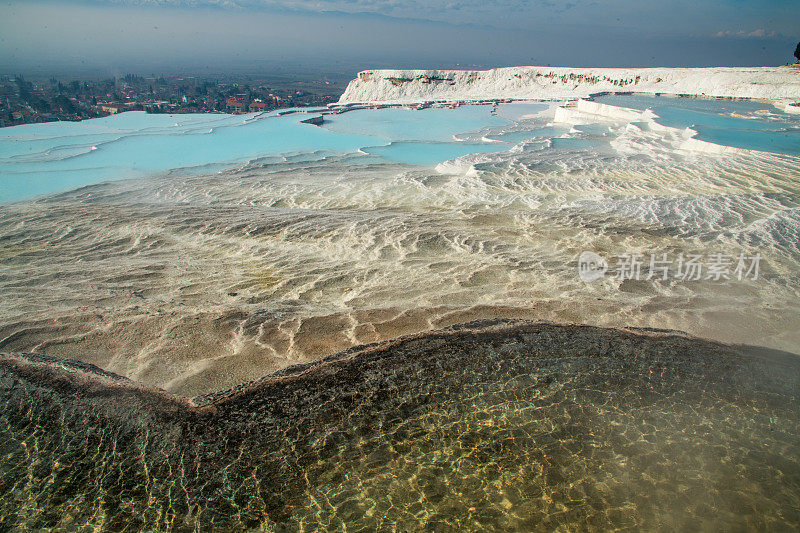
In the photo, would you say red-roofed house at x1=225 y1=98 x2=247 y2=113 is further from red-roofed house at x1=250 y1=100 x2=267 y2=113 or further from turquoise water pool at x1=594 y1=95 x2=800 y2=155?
turquoise water pool at x1=594 y1=95 x2=800 y2=155

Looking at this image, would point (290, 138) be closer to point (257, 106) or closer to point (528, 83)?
point (257, 106)

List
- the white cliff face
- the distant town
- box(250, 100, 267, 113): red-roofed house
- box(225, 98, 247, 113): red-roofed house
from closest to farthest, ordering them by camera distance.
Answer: the distant town
the white cliff face
box(225, 98, 247, 113): red-roofed house
box(250, 100, 267, 113): red-roofed house

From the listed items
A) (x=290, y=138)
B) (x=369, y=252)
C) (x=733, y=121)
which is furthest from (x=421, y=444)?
(x=733, y=121)

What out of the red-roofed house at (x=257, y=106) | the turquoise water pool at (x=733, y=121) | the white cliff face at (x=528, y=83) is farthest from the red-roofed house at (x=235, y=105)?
the turquoise water pool at (x=733, y=121)

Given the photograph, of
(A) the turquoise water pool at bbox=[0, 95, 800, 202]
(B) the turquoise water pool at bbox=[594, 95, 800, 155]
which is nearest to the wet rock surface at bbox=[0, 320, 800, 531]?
(A) the turquoise water pool at bbox=[0, 95, 800, 202]

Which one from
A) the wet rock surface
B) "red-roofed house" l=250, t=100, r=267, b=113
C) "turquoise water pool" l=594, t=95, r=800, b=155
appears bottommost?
the wet rock surface

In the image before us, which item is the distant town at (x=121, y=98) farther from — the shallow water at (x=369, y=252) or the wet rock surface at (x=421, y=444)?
the wet rock surface at (x=421, y=444)
